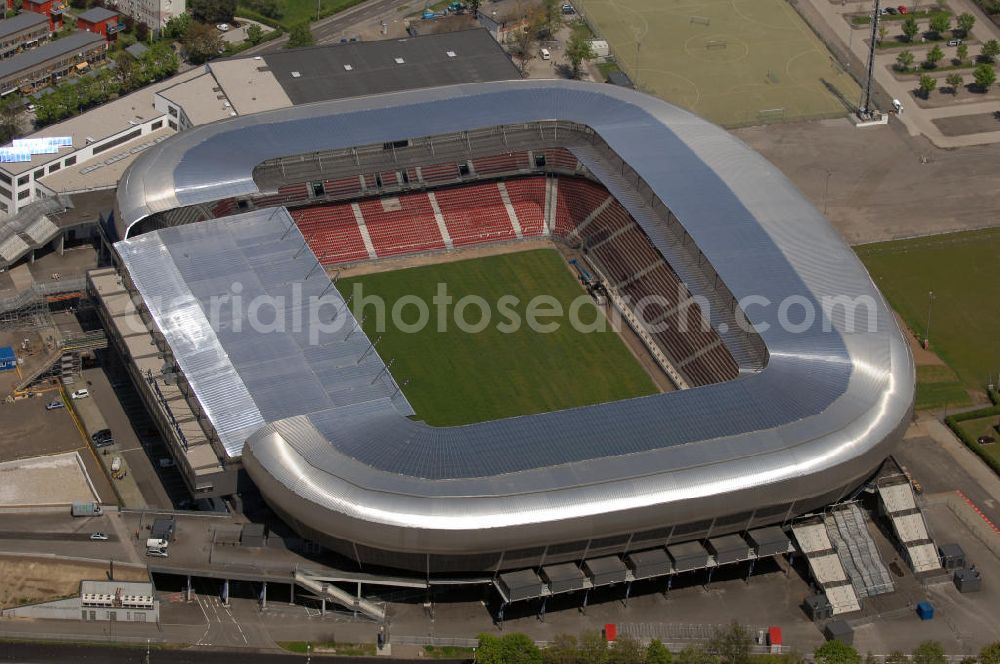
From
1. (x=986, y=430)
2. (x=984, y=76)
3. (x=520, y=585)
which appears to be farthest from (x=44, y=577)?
(x=984, y=76)

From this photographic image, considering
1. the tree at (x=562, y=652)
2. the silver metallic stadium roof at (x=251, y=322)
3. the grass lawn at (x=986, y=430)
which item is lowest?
the grass lawn at (x=986, y=430)

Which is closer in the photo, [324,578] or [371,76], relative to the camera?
[324,578]

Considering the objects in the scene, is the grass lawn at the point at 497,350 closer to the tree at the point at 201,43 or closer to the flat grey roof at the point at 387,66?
the flat grey roof at the point at 387,66

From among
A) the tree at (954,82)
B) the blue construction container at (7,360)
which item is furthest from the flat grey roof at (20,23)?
the tree at (954,82)

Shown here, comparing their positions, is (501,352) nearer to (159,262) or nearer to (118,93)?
(159,262)

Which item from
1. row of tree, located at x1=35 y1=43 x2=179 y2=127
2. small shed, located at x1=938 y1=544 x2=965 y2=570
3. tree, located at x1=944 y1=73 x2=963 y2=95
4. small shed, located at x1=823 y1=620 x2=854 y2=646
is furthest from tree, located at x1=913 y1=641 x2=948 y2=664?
row of tree, located at x1=35 y1=43 x2=179 y2=127

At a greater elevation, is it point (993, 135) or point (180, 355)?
point (180, 355)

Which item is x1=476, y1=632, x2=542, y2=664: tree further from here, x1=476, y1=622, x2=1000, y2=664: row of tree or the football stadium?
the football stadium

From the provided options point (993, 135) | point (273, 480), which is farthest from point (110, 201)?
point (993, 135)
